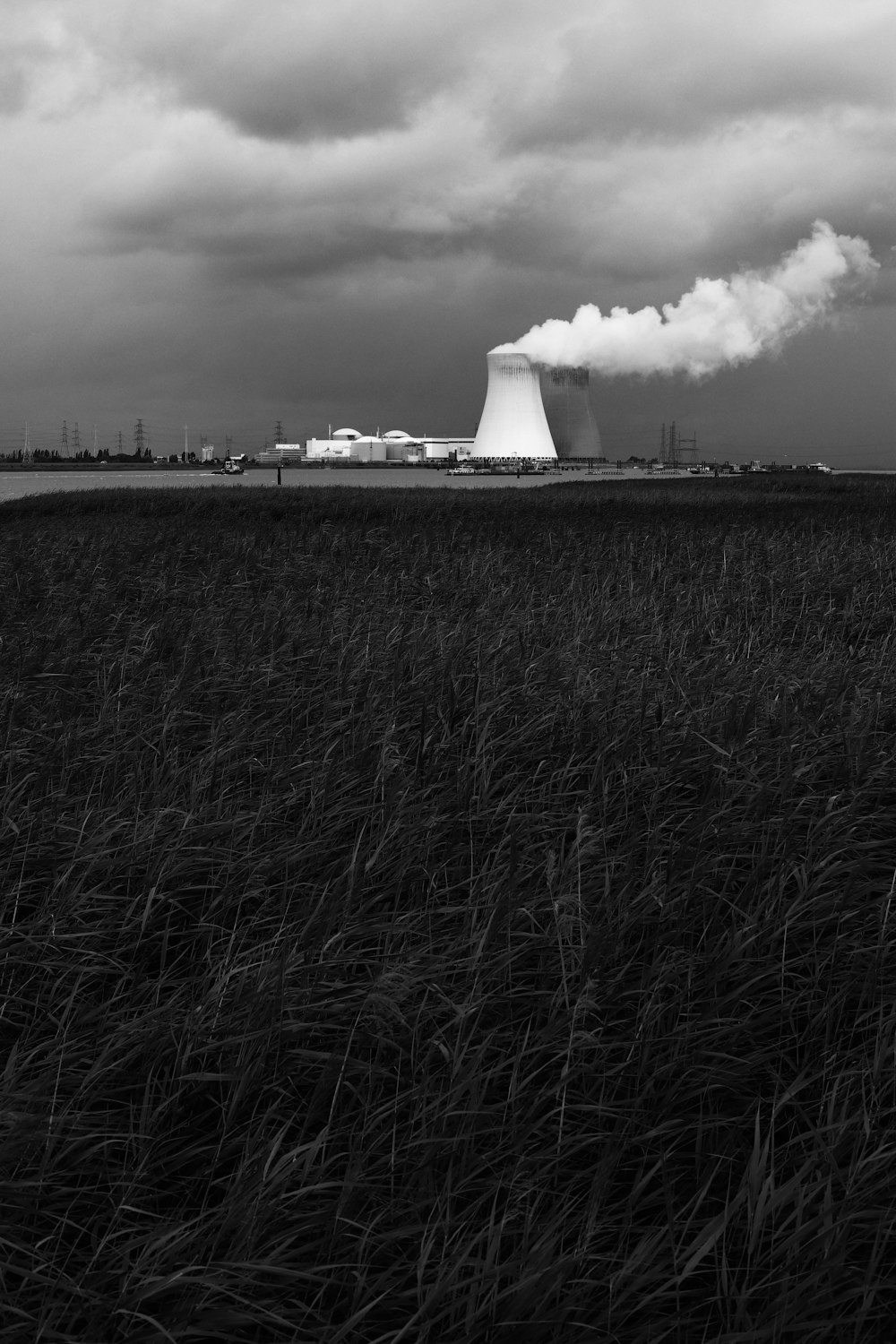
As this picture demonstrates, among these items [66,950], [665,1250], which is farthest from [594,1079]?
[66,950]

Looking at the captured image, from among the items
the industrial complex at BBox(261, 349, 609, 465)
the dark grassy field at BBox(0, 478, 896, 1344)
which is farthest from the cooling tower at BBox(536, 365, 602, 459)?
the dark grassy field at BBox(0, 478, 896, 1344)

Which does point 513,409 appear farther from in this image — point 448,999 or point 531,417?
point 448,999

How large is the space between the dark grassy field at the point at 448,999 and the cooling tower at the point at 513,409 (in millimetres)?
73041

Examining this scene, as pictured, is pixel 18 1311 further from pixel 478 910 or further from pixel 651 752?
pixel 651 752

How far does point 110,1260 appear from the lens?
190cm

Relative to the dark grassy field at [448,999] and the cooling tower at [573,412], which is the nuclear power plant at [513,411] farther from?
the dark grassy field at [448,999]

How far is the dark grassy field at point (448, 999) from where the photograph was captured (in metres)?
1.94

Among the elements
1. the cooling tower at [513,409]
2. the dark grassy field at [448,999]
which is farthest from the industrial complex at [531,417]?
the dark grassy field at [448,999]

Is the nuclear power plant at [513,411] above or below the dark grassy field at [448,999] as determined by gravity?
above

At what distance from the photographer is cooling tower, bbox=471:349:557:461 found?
7688 centimetres

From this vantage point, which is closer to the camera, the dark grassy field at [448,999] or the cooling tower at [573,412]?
the dark grassy field at [448,999]

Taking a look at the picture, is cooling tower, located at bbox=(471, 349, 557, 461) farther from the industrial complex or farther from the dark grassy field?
the dark grassy field

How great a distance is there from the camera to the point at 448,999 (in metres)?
2.49

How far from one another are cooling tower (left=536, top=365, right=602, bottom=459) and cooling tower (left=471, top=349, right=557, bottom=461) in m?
12.4
